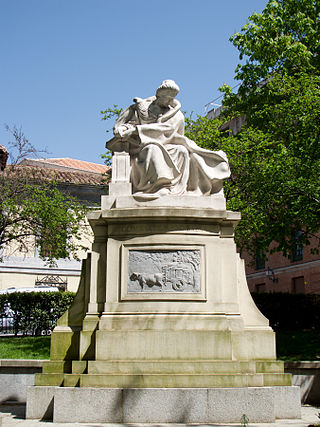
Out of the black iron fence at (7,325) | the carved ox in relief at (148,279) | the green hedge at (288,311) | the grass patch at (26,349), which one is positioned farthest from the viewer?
the green hedge at (288,311)

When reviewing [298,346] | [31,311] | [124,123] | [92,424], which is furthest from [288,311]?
[92,424]

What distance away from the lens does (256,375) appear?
253 inches

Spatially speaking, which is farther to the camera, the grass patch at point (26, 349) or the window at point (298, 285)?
the window at point (298, 285)

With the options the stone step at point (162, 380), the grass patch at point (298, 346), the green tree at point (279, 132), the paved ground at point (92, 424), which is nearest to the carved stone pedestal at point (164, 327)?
the stone step at point (162, 380)

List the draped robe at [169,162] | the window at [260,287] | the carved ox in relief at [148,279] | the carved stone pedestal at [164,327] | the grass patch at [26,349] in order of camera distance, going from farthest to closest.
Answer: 1. the window at [260,287]
2. the grass patch at [26,349]
3. the draped robe at [169,162]
4. the carved ox in relief at [148,279]
5. the carved stone pedestal at [164,327]

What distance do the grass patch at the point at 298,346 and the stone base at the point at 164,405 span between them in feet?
22.5

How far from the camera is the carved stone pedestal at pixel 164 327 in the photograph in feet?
20.0

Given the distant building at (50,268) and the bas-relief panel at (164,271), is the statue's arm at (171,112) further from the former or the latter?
the distant building at (50,268)

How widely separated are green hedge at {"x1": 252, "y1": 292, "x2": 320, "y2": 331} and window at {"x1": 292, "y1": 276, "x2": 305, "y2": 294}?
522 inches

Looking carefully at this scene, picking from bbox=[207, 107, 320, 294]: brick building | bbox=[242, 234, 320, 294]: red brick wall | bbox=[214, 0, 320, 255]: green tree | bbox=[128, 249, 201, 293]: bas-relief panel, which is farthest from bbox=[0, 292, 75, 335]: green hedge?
bbox=[242, 234, 320, 294]: red brick wall

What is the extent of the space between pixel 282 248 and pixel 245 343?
9.92 metres

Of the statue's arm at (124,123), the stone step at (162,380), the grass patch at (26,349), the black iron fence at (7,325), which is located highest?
the statue's arm at (124,123)

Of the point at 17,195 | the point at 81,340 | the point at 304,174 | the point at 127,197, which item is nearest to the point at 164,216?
the point at 127,197

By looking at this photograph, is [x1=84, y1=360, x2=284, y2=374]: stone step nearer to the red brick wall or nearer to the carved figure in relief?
the carved figure in relief
